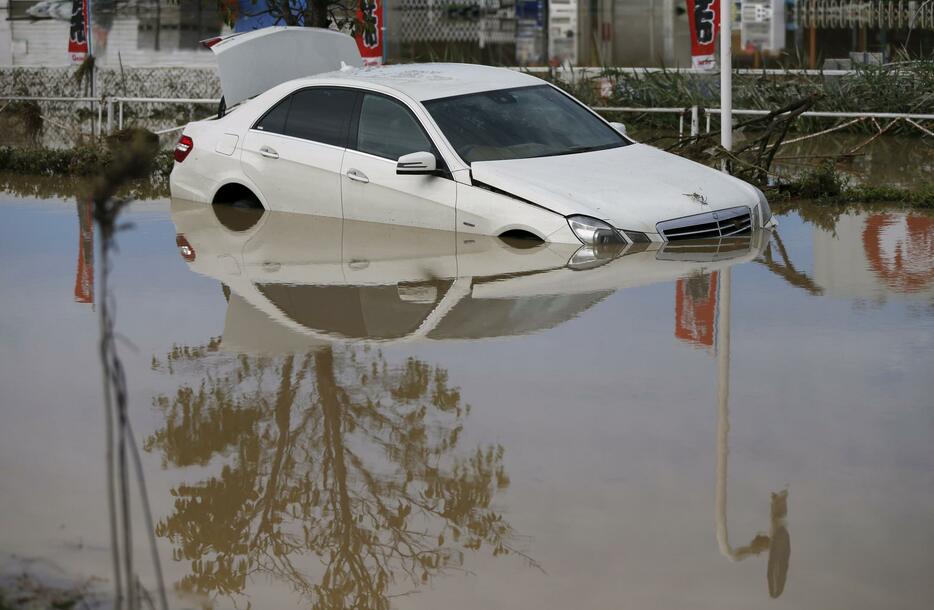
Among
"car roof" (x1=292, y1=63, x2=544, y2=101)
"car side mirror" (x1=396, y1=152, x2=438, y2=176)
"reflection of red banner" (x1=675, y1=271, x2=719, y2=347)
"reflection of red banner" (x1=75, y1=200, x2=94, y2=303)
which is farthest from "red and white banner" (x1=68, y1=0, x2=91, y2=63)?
"reflection of red banner" (x1=675, y1=271, x2=719, y2=347)

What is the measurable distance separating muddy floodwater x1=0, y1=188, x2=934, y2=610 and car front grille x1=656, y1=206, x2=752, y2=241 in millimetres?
124

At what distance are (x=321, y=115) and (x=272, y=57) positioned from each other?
1.65 meters

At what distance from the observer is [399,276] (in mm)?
9328

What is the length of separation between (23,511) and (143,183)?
33.8ft

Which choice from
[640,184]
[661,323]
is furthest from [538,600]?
[640,184]

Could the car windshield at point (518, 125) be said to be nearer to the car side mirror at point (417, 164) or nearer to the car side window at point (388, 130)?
the car side window at point (388, 130)

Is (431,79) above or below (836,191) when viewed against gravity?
above

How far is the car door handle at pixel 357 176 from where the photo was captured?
10656 millimetres

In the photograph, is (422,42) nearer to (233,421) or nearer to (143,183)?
(143,183)

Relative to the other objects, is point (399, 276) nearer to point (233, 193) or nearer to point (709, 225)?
point (709, 225)

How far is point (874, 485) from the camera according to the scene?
5.30m

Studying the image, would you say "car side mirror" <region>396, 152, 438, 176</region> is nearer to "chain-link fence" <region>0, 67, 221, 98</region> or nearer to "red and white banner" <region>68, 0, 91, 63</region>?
"red and white banner" <region>68, 0, 91, 63</region>

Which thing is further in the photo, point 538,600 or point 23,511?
point 23,511

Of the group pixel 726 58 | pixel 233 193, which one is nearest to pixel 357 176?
pixel 233 193
